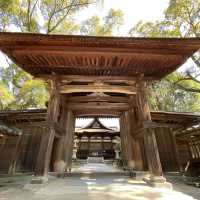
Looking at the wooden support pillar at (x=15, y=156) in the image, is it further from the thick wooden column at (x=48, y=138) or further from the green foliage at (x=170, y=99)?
the green foliage at (x=170, y=99)

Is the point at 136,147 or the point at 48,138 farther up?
the point at 136,147

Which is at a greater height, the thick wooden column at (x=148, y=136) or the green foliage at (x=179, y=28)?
the green foliage at (x=179, y=28)

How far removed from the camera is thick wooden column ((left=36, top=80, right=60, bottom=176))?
21.1ft

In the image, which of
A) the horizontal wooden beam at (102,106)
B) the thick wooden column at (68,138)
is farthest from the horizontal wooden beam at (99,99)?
the thick wooden column at (68,138)

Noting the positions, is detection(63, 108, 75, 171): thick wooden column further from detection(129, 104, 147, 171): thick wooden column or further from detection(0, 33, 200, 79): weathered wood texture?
detection(129, 104, 147, 171): thick wooden column

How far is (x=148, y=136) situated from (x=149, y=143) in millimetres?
243

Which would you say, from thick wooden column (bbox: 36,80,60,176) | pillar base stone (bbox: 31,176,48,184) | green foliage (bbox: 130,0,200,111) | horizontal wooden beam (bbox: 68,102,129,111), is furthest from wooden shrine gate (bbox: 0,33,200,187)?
green foliage (bbox: 130,0,200,111)

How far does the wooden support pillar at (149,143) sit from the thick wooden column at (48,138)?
3.10 meters

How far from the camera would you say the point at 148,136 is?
686 cm

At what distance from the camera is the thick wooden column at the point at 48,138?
6434 millimetres

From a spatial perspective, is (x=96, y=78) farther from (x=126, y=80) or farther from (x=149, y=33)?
(x=149, y=33)

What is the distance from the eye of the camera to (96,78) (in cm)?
786

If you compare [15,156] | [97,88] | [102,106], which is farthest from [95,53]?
[15,156]

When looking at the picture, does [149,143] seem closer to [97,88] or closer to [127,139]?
[97,88]
